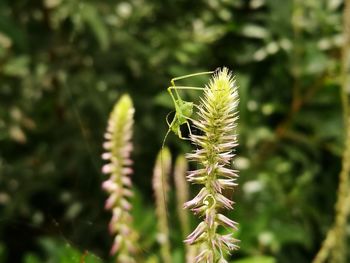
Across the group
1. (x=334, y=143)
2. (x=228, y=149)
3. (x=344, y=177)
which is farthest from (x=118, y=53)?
(x=228, y=149)

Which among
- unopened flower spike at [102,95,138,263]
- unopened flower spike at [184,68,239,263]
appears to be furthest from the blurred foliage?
unopened flower spike at [184,68,239,263]

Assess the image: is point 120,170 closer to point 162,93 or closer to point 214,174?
point 214,174

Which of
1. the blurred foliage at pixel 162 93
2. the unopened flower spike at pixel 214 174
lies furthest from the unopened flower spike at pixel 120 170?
the blurred foliage at pixel 162 93

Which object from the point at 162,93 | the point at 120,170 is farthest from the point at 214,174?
the point at 162,93

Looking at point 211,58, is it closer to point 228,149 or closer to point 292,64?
point 292,64

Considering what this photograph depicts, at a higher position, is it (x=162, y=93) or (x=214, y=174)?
(x=162, y=93)

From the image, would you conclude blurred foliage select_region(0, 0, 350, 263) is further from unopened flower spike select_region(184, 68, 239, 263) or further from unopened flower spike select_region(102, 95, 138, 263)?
unopened flower spike select_region(184, 68, 239, 263)

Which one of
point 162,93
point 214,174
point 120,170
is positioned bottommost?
point 214,174
